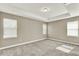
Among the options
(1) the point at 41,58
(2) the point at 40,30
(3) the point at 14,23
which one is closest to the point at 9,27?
(3) the point at 14,23

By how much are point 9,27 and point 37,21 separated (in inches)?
87.5

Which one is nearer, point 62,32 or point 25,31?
point 62,32

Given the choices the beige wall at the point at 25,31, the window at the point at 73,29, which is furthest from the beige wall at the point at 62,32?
the beige wall at the point at 25,31

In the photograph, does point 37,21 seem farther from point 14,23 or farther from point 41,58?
point 41,58

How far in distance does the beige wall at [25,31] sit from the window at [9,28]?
0.54 feet

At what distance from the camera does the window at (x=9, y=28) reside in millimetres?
2825

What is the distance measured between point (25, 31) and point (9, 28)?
3.63 ft

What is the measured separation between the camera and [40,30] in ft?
16.3

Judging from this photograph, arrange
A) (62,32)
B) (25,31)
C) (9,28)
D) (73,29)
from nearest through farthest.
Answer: (9,28), (73,29), (62,32), (25,31)

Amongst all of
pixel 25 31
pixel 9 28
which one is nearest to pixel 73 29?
pixel 25 31

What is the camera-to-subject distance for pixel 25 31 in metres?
3.91

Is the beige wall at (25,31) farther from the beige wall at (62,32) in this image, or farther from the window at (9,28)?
the beige wall at (62,32)

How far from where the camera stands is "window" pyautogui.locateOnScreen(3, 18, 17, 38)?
2825mm

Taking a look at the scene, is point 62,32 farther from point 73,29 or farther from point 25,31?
point 25,31
